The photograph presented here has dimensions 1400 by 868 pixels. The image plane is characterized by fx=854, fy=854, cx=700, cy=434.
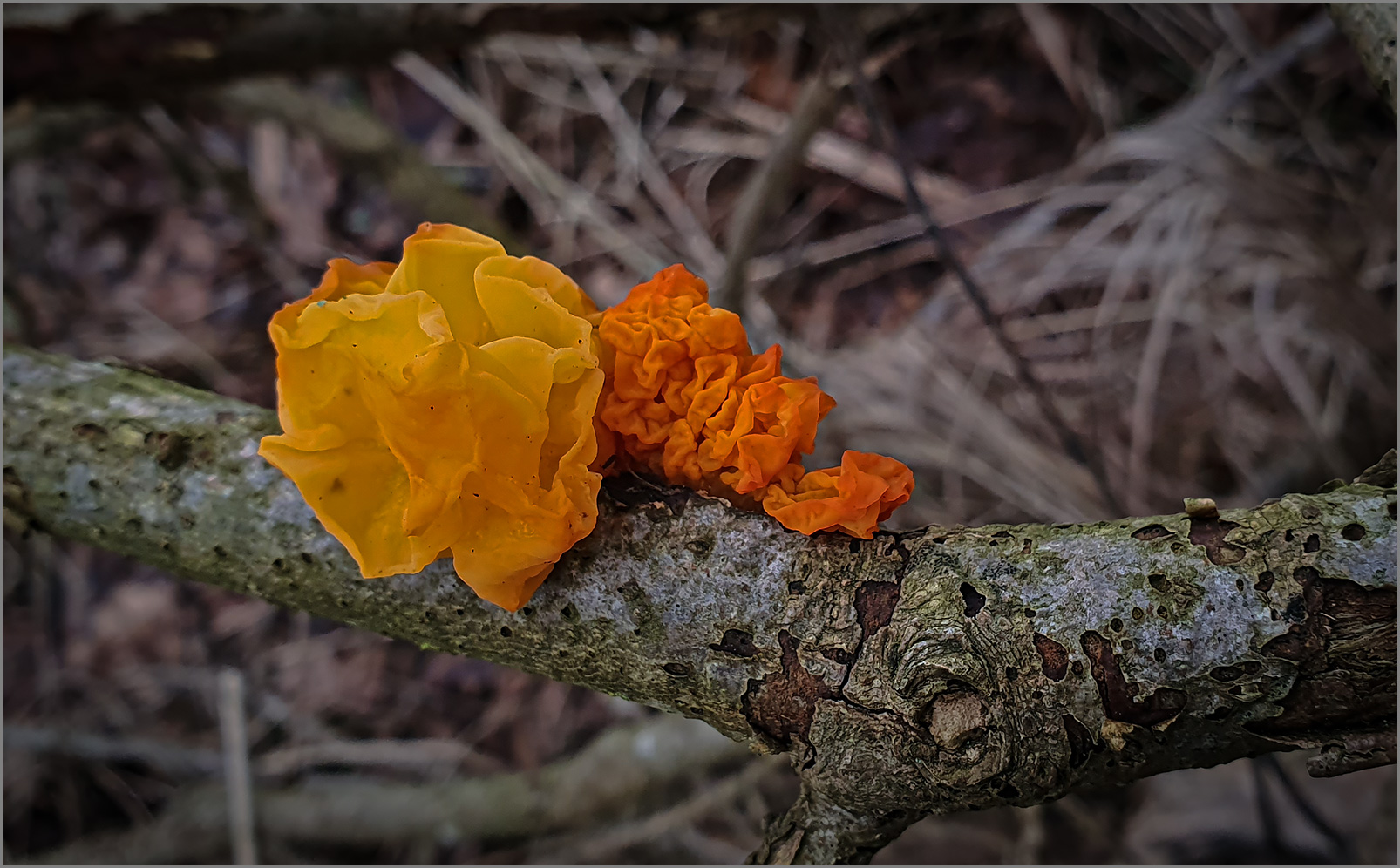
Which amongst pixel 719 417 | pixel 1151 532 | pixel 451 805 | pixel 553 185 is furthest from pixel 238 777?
pixel 1151 532

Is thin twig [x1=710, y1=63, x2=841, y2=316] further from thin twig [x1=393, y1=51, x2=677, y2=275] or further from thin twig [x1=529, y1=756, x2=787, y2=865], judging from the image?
thin twig [x1=529, y1=756, x2=787, y2=865]

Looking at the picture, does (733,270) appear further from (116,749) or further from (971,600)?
(116,749)

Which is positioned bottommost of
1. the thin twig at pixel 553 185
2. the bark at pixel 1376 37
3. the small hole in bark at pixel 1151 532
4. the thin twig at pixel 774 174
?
the small hole in bark at pixel 1151 532

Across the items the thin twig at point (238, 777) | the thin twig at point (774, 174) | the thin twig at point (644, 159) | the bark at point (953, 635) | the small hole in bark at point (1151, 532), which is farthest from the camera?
the thin twig at point (644, 159)

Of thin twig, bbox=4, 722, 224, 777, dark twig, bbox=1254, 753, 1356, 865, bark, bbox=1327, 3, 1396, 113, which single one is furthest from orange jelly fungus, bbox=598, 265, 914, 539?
thin twig, bbox=4, 722, 224, 777

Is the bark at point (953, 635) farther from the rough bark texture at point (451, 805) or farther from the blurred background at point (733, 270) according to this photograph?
the rough bark texture at point (451, 805)

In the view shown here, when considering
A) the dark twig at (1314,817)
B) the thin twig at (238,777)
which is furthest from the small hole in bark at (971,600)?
the thin twig at (238,777)
